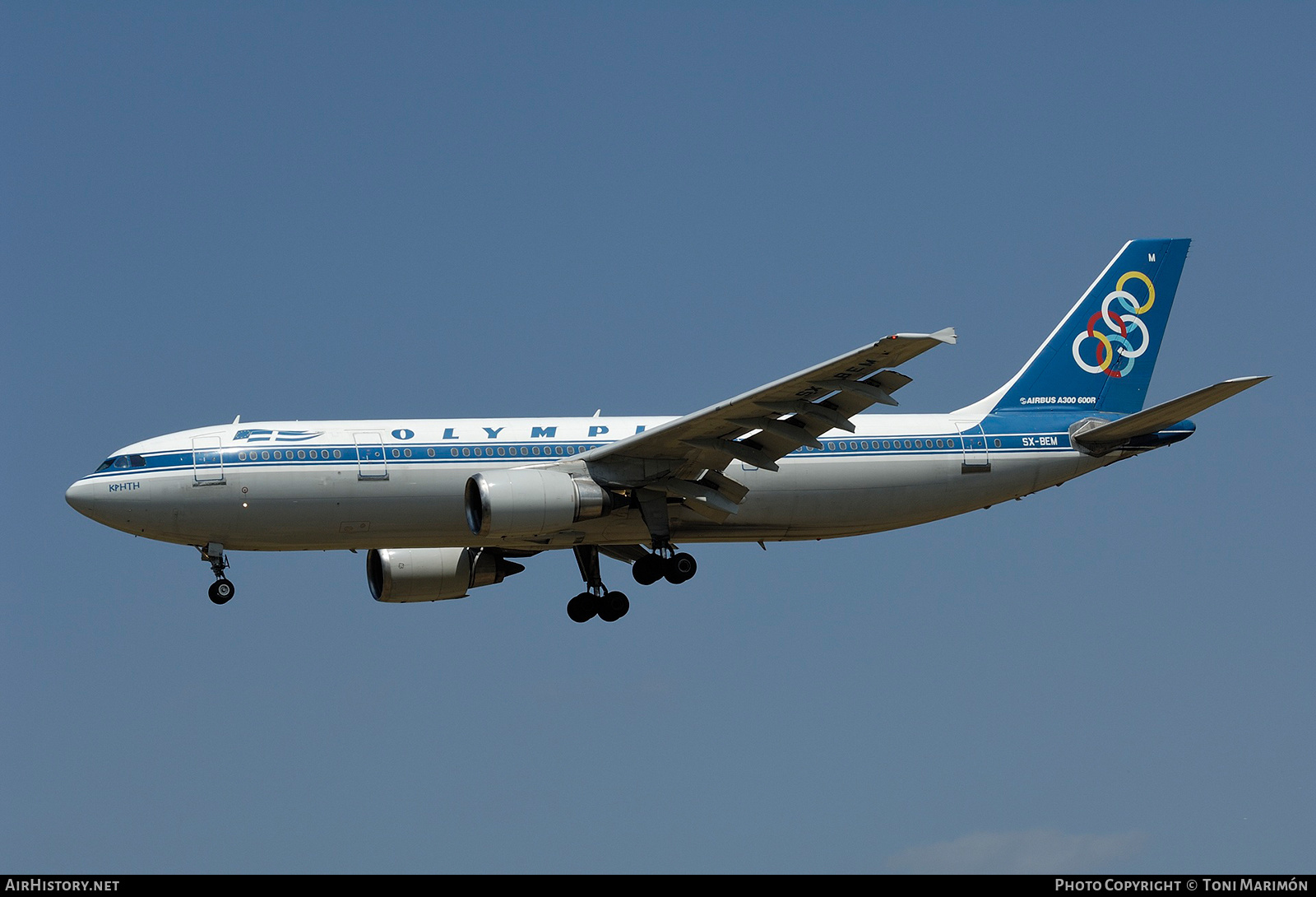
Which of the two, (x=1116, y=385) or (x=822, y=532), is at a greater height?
(x=1116, y=385)

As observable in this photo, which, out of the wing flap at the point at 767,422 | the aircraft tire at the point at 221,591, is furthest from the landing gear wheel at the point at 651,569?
the aircraft tire at the point at 221,591

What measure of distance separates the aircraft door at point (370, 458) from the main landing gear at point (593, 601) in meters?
6.25

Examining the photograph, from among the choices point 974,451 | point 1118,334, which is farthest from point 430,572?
point 1118,334

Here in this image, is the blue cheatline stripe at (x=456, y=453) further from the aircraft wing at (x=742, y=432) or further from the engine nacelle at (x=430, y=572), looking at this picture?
the engine nacelle at (x=430, y=572)

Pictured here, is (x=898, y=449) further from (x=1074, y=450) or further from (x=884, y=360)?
(x=884, y=360)

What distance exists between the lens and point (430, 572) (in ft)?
120

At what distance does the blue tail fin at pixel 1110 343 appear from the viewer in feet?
121

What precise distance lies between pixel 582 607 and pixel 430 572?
3.50 metres

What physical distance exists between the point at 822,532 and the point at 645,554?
12.7 ft

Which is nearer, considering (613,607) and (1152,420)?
(1152,420)

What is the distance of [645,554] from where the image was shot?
35.6 m

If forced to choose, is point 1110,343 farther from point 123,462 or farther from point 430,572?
point 123,462
